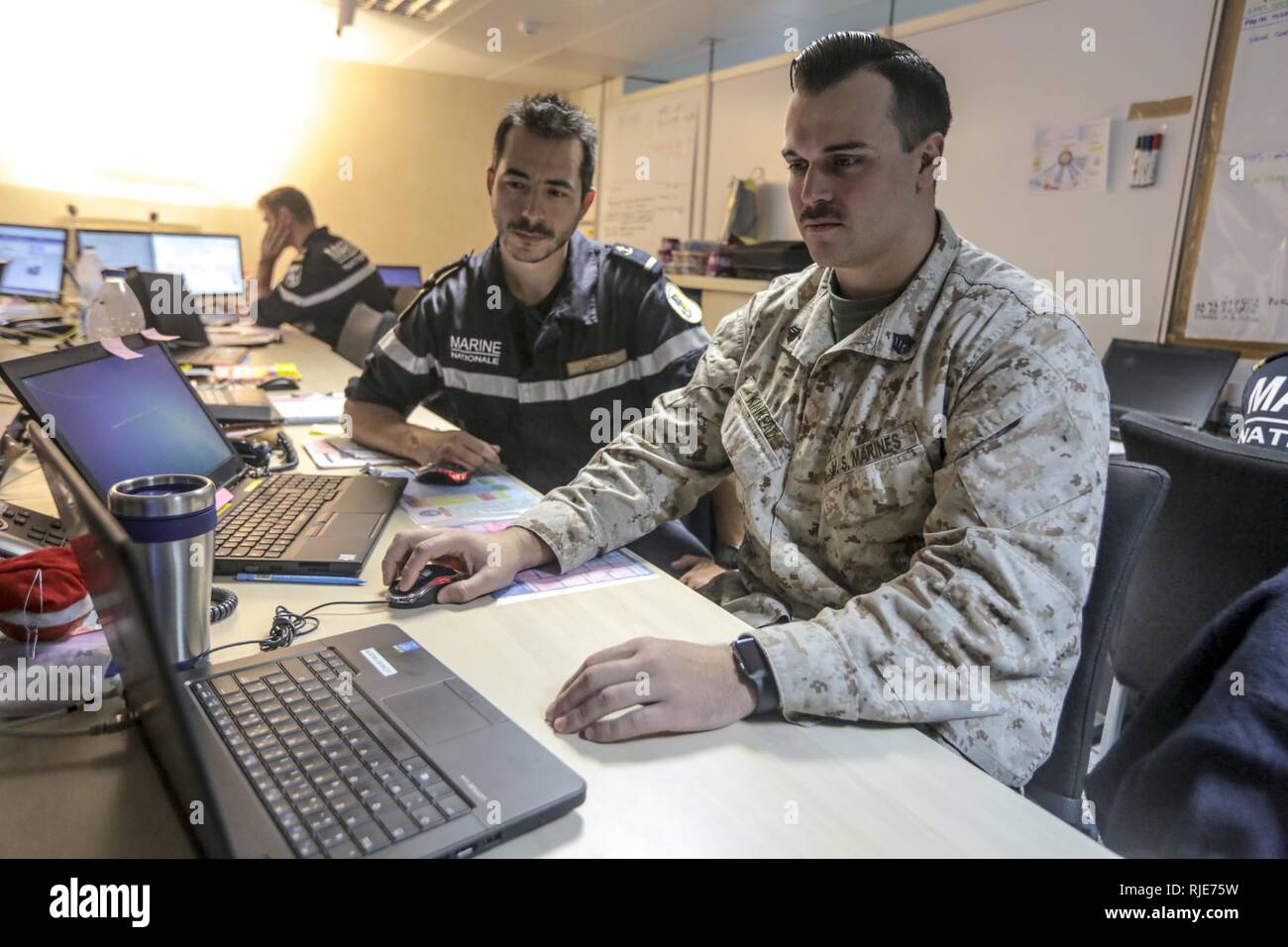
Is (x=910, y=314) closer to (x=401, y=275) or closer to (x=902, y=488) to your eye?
(x=902, y=488)

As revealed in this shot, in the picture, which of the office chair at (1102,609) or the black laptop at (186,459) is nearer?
the office chair at (1102,609)

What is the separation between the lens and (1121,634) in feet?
5.39

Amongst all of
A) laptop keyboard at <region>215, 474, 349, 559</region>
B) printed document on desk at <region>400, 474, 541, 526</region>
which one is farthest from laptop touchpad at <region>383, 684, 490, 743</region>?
printed document on desk at <region>400, 474, 541, 526</region>

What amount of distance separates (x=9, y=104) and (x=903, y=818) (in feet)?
21.3

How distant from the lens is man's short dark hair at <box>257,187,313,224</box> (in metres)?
4.33

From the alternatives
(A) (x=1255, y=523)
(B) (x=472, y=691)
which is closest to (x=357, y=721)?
(B) (x=472, y=691)

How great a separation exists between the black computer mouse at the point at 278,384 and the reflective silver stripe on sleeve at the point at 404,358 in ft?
1.79

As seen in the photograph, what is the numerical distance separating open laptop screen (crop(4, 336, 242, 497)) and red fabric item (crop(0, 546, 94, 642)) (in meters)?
0.09

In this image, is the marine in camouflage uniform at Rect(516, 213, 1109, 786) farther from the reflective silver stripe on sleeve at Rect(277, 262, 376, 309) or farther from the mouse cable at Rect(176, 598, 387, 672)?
the reflective silver stripe on sleeve at Rect(277, 262, 376, 309)

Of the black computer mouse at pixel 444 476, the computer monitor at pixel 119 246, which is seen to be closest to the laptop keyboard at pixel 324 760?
the black computer mouse at pixel 444 476

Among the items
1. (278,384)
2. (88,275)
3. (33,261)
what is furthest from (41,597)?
(33,261)

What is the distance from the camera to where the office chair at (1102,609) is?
36.0 inches

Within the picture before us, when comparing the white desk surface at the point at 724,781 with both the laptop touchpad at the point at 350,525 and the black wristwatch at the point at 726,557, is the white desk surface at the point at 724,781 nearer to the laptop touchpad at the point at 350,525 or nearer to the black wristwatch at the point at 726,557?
the laptop touchpad at the point at 350,525

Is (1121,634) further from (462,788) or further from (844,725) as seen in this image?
(462,788)
